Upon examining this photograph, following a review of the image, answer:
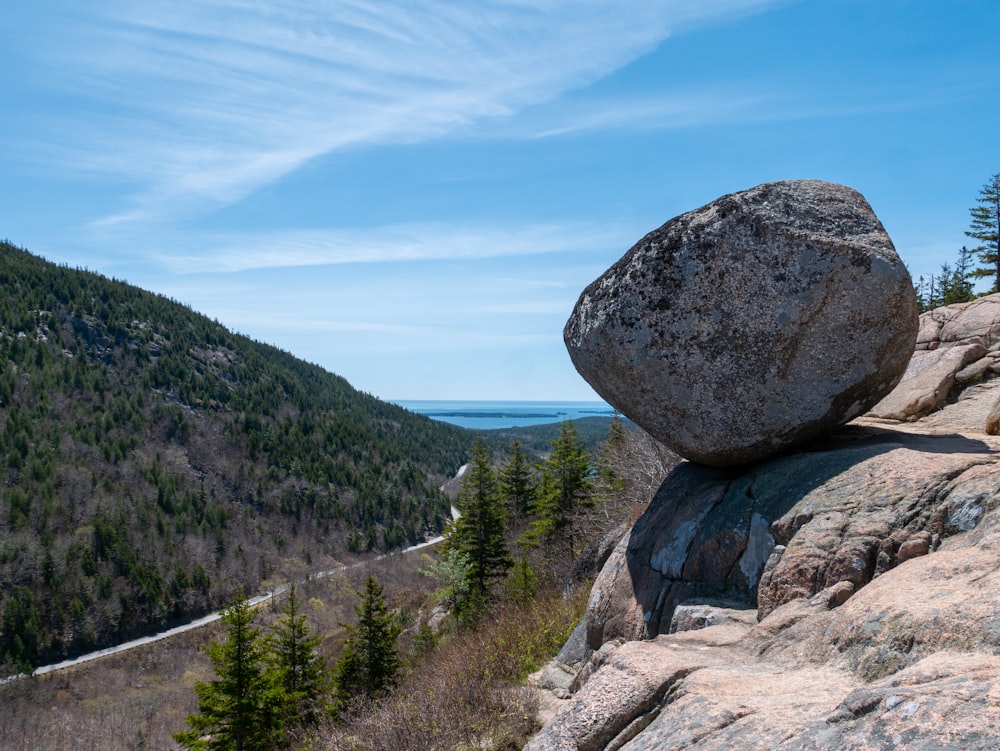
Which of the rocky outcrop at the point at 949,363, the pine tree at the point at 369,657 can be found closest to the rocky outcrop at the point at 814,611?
Answer: the rocky outcrop at the point at 949,363

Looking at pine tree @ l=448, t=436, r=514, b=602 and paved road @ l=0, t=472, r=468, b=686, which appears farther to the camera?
paved road @ l=0, t=472, r=468, b=686

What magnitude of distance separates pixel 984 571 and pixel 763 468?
170 inches

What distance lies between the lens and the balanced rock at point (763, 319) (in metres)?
8.34

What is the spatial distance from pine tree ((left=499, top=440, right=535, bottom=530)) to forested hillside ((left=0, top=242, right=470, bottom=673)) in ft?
184

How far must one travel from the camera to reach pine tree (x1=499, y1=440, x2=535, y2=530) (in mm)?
42062

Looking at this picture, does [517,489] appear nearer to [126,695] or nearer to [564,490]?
[564,490]

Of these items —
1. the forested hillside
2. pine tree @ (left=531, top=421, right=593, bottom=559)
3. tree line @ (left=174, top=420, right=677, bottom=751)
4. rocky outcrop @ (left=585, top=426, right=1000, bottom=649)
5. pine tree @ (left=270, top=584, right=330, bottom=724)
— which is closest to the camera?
rocky outcrop @ (left=585, top=426, right=1000, bottom=649)

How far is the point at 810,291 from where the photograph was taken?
328 inches

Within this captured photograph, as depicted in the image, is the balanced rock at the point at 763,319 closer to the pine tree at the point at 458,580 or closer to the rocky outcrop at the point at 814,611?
the rocky outcrop at the point at 814,611

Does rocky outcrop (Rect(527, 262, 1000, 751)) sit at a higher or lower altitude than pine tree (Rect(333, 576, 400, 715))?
higher

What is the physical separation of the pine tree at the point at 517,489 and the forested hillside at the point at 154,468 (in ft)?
184

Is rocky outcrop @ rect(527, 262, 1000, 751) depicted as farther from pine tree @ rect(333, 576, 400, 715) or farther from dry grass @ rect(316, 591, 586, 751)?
pine tree @ rect(333, 576, 400, 715)

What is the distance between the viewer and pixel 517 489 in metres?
42.7

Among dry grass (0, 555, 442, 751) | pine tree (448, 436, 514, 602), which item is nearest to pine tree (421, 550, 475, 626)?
pine tree (448, 436, 514, 602)
